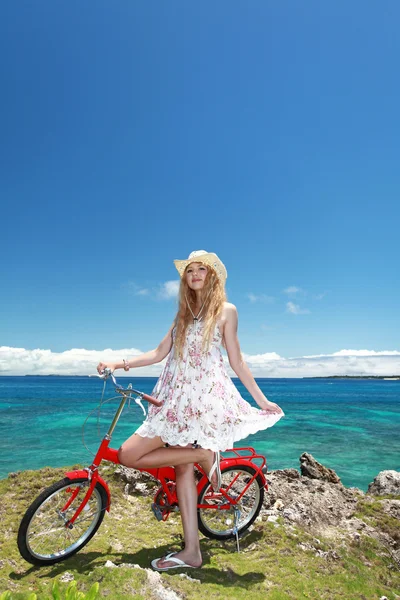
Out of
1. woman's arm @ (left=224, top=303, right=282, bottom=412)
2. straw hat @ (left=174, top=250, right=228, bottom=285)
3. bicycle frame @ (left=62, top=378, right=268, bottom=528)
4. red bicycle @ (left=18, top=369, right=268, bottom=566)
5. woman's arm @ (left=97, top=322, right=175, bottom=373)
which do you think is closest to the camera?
red bicycle @ (left=18, top=369, right=268, bottom=566)

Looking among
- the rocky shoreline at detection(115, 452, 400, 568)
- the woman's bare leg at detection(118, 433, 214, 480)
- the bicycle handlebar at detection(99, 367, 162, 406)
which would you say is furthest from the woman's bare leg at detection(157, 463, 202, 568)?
the rocky shoreline at detection(115, 452, 400, 568)

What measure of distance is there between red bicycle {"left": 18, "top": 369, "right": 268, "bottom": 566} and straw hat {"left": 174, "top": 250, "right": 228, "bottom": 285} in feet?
4.46

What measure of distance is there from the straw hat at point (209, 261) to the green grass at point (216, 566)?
2679mm

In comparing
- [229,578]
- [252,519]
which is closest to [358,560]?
[252,519]

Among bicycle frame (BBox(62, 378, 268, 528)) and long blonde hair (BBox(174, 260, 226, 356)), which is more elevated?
long blonde hair (BBox(174, 260, 226, 356))

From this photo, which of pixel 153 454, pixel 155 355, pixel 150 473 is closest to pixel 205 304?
pixel 155 355

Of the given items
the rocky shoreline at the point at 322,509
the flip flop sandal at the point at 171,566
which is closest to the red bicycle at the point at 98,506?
the flip flop sandal at the point at 171,566

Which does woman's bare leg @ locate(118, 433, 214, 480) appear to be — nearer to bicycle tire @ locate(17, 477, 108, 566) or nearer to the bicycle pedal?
bicycle tire @ locate(17, 477, 108, 566)

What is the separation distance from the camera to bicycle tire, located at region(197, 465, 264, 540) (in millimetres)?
4184

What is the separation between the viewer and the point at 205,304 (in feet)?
13.3

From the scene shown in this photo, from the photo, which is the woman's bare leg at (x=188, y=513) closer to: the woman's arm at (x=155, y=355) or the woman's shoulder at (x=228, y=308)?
the woman's arm at (x=155, y=355)

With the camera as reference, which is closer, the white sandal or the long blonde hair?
the white sandal

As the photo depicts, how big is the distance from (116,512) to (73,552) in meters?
1.16

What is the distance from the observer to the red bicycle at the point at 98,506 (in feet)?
11.5
